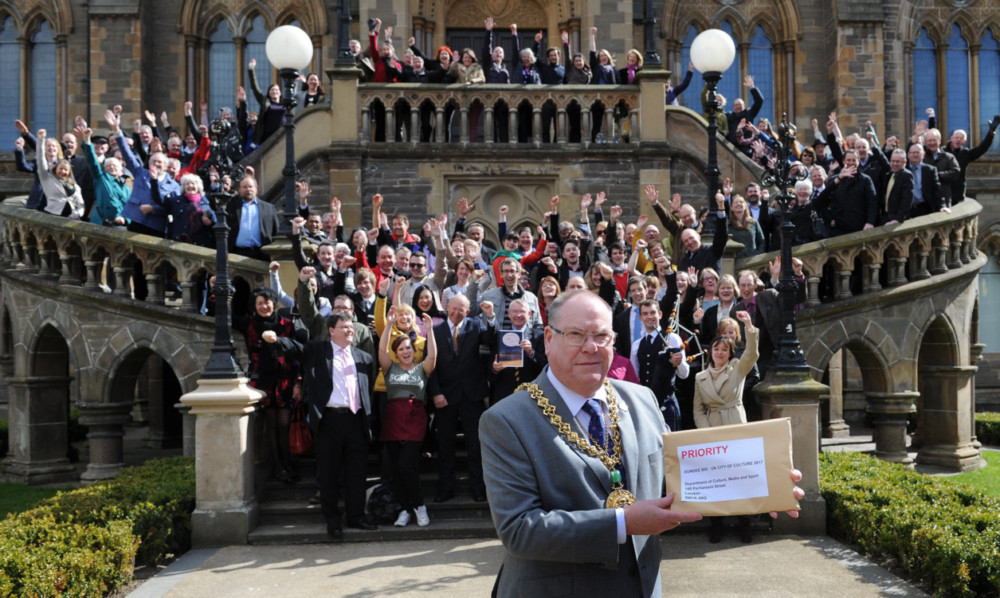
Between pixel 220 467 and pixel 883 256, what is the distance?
897 centimetres

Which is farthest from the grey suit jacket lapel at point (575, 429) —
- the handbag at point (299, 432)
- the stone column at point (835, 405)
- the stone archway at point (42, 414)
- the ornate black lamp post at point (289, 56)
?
the stone column at point (835, 405)

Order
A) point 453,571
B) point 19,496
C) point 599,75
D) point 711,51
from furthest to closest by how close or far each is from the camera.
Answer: point 599,75 → point 19,496 → point 711,51 → point 453,571

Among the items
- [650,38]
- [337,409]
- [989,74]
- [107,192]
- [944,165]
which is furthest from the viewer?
[989,74]

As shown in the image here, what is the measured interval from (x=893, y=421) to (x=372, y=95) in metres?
9.13

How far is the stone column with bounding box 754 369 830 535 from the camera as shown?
890 cm

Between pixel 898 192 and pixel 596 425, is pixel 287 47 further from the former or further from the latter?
pixel 596 425

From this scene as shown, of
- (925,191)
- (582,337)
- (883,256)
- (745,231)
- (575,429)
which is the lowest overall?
(575,429)

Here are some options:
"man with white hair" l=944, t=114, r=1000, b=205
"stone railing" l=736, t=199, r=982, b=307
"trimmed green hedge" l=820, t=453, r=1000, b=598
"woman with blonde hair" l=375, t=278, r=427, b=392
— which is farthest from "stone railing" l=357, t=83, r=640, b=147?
"trimmed green hedge" l=820, t=453, r=1000, b=598

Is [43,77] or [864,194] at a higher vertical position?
[43,77]

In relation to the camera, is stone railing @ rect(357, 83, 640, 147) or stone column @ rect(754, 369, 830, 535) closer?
stone column @ rect(754, 369, 830, 535)

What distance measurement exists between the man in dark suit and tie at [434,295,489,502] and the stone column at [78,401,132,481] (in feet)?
→ 18.6

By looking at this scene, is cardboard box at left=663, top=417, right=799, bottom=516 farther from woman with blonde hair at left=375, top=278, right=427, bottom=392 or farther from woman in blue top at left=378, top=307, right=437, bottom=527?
woman with blonde hair at left=375, top=278, right=427, bottom=392

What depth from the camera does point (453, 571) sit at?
25.4 feet

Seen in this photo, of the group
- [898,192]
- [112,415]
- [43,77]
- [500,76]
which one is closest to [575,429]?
[898,192]
